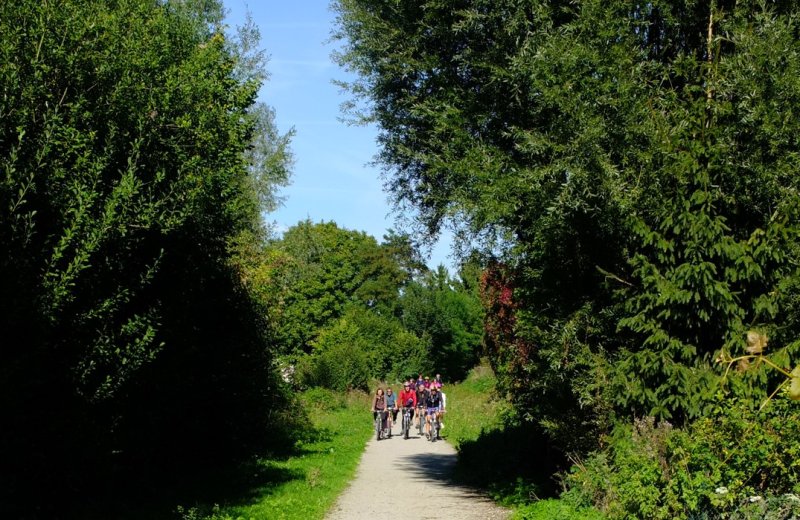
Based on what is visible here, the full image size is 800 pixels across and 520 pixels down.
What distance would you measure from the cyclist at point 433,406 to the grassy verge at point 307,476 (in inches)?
100

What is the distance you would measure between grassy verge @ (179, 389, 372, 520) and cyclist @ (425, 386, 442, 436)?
100 inches

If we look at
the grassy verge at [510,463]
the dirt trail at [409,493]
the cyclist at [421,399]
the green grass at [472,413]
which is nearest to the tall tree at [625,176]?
the grassy verge at [510,463]

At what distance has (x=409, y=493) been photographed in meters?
14.6

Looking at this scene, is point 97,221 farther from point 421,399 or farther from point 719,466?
point 421,399

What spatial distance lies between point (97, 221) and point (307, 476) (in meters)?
9.20

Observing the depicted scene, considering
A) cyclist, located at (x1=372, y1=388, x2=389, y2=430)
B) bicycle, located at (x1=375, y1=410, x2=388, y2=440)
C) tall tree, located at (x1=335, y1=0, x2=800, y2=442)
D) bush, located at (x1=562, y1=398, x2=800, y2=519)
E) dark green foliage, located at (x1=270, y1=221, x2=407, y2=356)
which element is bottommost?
bicycle, located at (x1=375, y1=410, x2=388, y2=440)

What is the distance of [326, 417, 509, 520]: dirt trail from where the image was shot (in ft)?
40.5

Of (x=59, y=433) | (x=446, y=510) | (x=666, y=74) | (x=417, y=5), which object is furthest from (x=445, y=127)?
(x=59, y=433)

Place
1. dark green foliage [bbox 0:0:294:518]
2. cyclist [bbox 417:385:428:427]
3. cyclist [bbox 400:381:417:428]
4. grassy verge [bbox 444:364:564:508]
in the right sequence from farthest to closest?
cyclist [bbox 400:381:417:428] < cyclist [bbox 417:385:428:427] < grassy verge [bbox 444:364:564:508] < dark green foliage [bbox 0:0:294:518]

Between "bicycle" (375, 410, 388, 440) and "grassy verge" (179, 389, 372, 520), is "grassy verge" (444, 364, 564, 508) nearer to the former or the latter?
"grassy verge" (179, 389, 372, 520)

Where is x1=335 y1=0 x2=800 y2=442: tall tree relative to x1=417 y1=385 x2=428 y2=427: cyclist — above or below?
above

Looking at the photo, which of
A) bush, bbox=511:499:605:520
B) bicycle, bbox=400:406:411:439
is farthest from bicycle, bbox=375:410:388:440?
bush, bbox=511:499:605:520

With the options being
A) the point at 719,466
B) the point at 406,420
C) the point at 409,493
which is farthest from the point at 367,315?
the point at 719,466

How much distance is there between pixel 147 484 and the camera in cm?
1300
